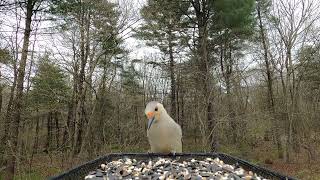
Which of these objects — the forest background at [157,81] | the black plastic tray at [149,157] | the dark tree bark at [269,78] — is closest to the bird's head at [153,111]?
the black plastic tray at [149,157]

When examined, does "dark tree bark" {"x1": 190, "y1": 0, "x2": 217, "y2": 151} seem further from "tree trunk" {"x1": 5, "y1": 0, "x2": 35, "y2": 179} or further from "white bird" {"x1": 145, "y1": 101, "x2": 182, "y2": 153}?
"white bird" {"x1": 145, "y1": 101, "x2": 182, "y2": 153}

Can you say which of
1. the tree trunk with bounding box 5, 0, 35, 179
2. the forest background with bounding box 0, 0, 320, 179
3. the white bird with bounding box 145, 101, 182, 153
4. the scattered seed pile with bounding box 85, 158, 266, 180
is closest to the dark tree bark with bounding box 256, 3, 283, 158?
the forest background with bounding box 0, 0, 320, 179

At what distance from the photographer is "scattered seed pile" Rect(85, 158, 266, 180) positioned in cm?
321

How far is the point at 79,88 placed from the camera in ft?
49.9

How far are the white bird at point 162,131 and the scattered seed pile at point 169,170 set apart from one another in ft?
1.37

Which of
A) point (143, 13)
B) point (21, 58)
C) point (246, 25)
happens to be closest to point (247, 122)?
point (246, 25)

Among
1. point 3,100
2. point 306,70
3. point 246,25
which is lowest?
point 3,100

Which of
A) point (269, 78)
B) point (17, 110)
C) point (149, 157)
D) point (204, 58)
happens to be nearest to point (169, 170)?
point (149, 157)

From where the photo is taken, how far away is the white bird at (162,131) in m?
4.23

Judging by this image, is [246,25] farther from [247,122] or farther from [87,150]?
[87,150]

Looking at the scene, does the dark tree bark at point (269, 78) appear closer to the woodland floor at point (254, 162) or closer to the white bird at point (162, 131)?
the woodland floor at point (254, 162)

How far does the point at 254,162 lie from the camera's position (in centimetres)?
1847

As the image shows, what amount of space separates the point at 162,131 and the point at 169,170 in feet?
3.11

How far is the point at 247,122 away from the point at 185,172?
47.1 feet
